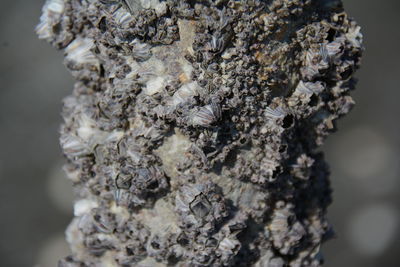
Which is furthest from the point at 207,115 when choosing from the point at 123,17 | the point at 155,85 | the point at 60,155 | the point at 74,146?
the point at 60,155

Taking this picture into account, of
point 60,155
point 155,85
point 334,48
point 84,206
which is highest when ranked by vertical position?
point 60,155

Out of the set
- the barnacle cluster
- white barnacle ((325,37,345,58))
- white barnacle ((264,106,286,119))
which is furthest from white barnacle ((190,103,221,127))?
white barnacle ((325,37,345,58))

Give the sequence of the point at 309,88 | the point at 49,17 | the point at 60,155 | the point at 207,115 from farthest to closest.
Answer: the point at 60,155 < the point at 49,17 < the point at 309,88 < the point at 207,115

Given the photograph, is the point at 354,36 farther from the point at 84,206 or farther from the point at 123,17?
the point at 84,206

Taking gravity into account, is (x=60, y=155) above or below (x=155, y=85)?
above

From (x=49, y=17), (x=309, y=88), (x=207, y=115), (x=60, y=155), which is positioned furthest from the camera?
(x=60, y=155)

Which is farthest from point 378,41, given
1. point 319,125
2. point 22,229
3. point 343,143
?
point 319,125

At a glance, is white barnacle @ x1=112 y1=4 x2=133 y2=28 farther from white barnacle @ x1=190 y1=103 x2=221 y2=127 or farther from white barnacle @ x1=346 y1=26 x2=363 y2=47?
white barnacle @ x1=346 y1=26 x2=363 y2=47

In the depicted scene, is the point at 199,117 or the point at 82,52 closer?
the point at 199,117
